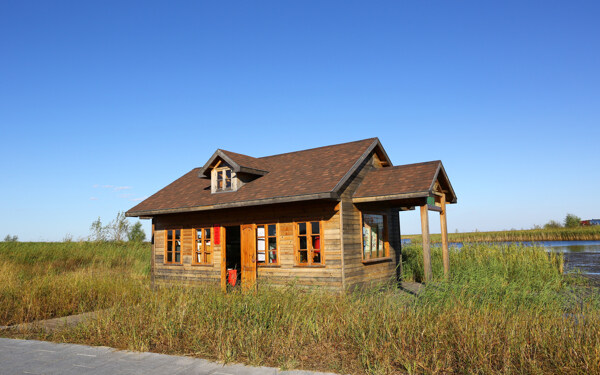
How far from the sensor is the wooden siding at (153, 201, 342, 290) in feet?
37.6

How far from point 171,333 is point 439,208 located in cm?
883

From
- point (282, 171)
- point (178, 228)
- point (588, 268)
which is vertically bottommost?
point (588, 268)

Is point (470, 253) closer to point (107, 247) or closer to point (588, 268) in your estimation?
point (588, 268)

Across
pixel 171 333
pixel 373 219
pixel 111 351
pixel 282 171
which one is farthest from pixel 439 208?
pixel 111 351

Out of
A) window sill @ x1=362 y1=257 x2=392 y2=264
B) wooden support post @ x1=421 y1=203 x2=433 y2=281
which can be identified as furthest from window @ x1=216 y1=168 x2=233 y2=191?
wooden support post @ x1=421 y1=203 x2=433 y2=281

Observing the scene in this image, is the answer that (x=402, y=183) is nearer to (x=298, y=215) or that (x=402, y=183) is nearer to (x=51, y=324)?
(x=298, y=215)

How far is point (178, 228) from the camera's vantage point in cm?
1530

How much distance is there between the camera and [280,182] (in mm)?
13172

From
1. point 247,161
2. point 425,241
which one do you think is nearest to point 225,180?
point 247,161

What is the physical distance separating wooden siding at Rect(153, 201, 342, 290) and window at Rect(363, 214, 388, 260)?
1592 mm

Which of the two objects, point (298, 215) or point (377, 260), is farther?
point (377, 260)

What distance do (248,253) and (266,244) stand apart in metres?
0.72

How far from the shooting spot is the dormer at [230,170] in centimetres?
1401

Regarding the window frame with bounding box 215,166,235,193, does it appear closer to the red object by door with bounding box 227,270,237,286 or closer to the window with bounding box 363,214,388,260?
the red object by door with bounding box 227,270,237,286
